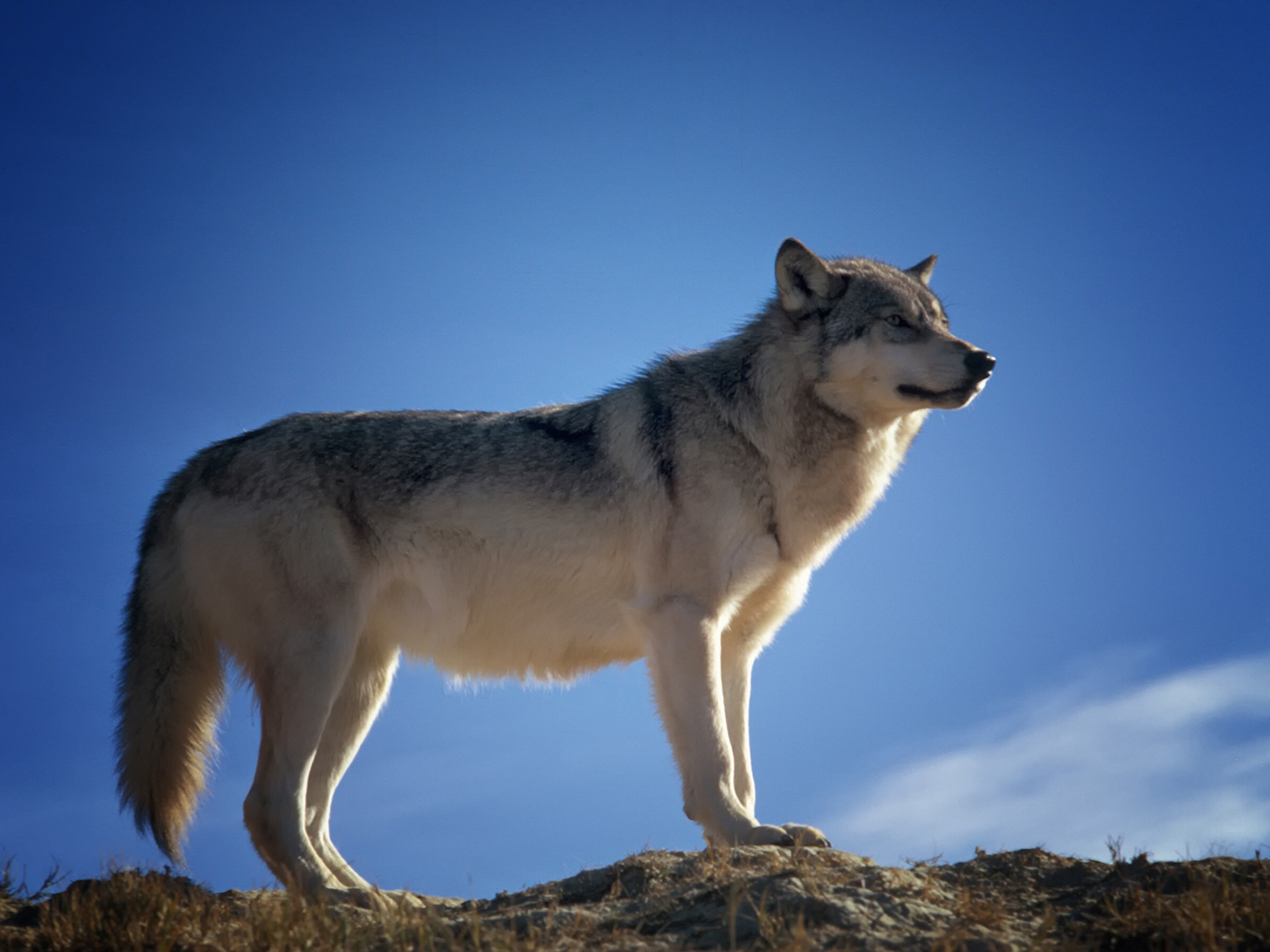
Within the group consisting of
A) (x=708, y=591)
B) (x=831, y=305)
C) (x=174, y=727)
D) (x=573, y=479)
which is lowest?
(x=174, y=727)

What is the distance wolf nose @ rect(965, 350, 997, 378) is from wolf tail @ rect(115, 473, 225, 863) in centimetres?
473

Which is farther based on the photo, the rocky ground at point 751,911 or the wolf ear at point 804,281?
the wolf ear at point 804,281

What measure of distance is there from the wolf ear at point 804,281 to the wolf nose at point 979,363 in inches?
35.1

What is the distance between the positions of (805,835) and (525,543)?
2.24 metres

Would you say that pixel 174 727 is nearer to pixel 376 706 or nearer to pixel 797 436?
pixel 376 706

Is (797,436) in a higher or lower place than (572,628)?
higher

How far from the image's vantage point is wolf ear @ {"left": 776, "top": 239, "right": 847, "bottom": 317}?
6.27m

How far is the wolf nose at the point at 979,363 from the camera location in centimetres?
586

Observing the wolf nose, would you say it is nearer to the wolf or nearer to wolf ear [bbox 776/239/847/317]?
the wolf

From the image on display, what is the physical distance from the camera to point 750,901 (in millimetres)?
4035

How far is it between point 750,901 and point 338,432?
12.2 ft

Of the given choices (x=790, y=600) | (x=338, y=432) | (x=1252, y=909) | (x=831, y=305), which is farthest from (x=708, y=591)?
(x=1252, y=909)

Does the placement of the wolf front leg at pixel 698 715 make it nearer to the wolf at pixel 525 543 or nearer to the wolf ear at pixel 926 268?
the wolf at pixel 525 543

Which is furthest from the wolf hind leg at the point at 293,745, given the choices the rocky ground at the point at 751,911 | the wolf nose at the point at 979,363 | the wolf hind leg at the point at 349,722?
the wolf nose at the point at 979,363
